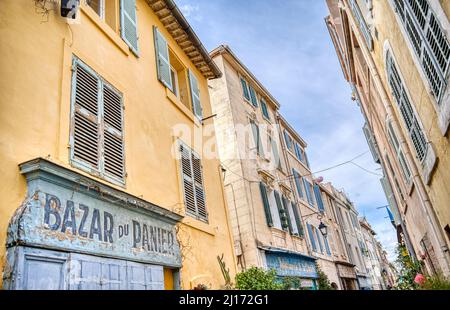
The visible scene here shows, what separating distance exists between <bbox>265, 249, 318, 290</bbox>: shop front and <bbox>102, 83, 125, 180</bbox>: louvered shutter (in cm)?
707

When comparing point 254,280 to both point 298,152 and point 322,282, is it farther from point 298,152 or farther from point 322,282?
point 298,152

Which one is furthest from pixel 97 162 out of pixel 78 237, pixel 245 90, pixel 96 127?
pixel 245 90

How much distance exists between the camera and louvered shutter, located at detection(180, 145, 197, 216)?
6.71 metres

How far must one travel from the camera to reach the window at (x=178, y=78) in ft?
25.6

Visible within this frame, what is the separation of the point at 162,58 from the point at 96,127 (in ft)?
11.5

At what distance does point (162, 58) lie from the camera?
7.73 m

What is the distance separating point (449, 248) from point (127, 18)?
310 inches

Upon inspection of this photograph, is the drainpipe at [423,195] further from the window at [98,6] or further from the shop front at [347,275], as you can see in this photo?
the shop front at [347,275]

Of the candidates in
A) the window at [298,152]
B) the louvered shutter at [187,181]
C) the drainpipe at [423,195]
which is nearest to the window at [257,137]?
the drainpipe at [423,195]

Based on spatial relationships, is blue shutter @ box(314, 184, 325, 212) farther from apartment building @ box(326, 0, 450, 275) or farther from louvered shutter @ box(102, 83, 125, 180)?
louvered shutter @ box(102, 83, 125, 180)

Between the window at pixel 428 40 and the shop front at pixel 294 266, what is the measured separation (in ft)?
24.4
